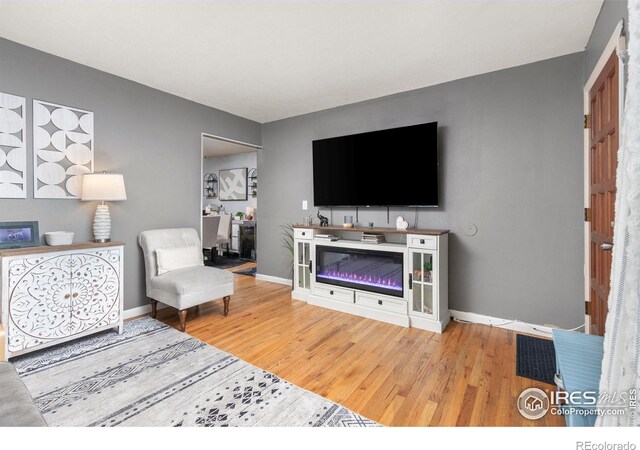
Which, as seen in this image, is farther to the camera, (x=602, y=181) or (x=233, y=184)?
(x=233, y=184)

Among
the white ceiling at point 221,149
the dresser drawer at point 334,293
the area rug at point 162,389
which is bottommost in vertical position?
the area rug at point 162,389

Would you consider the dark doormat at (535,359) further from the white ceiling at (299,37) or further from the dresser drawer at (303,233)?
the white ceiling at (299,37)

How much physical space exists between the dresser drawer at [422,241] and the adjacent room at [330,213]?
0.07ft

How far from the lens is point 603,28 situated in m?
1.90

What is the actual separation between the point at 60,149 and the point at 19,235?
32.1 inches

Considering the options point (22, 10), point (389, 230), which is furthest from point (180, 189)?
point (389, 230)

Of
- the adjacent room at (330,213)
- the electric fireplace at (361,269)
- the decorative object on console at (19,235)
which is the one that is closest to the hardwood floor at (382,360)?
the adjacent room at (330,213)

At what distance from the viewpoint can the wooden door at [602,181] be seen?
1704 millimetres

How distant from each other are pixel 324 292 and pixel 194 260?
1.55m

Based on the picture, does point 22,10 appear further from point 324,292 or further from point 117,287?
point 324,292

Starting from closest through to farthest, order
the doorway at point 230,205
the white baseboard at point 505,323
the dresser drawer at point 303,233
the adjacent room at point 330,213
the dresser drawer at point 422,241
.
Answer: the adjacent room at point 330,213, the white baseboard at point 505,323, the dresser drawer at point 422,241, the dresser drawer at point 303,233, the doorway at point 230,205

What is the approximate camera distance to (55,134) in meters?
2.58

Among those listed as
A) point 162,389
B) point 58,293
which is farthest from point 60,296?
point 162,389

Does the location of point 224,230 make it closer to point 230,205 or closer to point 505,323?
point 230,205
